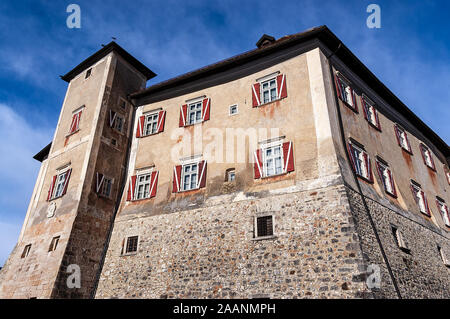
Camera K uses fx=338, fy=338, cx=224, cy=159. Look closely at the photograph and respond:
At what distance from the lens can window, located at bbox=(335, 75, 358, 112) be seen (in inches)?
541

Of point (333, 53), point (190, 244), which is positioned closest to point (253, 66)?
point (333, 53)

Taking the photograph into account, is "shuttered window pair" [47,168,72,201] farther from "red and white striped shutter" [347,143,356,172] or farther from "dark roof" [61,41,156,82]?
"red and white striped shutter" [347,143,356,172]

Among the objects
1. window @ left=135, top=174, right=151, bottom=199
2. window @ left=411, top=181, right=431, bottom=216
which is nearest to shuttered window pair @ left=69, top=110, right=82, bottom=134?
window @ left=135, top=174, right=151, bottom=199

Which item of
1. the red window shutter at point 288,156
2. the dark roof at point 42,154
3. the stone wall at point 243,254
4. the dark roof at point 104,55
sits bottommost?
the stone wall at point 243,254

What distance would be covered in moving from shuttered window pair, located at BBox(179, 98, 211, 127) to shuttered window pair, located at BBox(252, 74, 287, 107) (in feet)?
7.62

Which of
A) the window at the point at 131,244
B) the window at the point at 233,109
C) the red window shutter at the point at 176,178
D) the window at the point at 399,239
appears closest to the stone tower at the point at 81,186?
the window at the point at 131,244

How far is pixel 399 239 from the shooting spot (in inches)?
494

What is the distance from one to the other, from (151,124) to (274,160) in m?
7.24

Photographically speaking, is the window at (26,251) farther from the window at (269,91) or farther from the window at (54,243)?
the window at (269,91)

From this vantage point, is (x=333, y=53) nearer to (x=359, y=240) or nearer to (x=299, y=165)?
(x=299, y=165)

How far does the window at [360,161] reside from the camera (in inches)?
496

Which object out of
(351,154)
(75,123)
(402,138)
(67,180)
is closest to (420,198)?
(402,138)

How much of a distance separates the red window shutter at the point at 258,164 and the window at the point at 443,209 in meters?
11.1

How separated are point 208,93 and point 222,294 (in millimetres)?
8931
